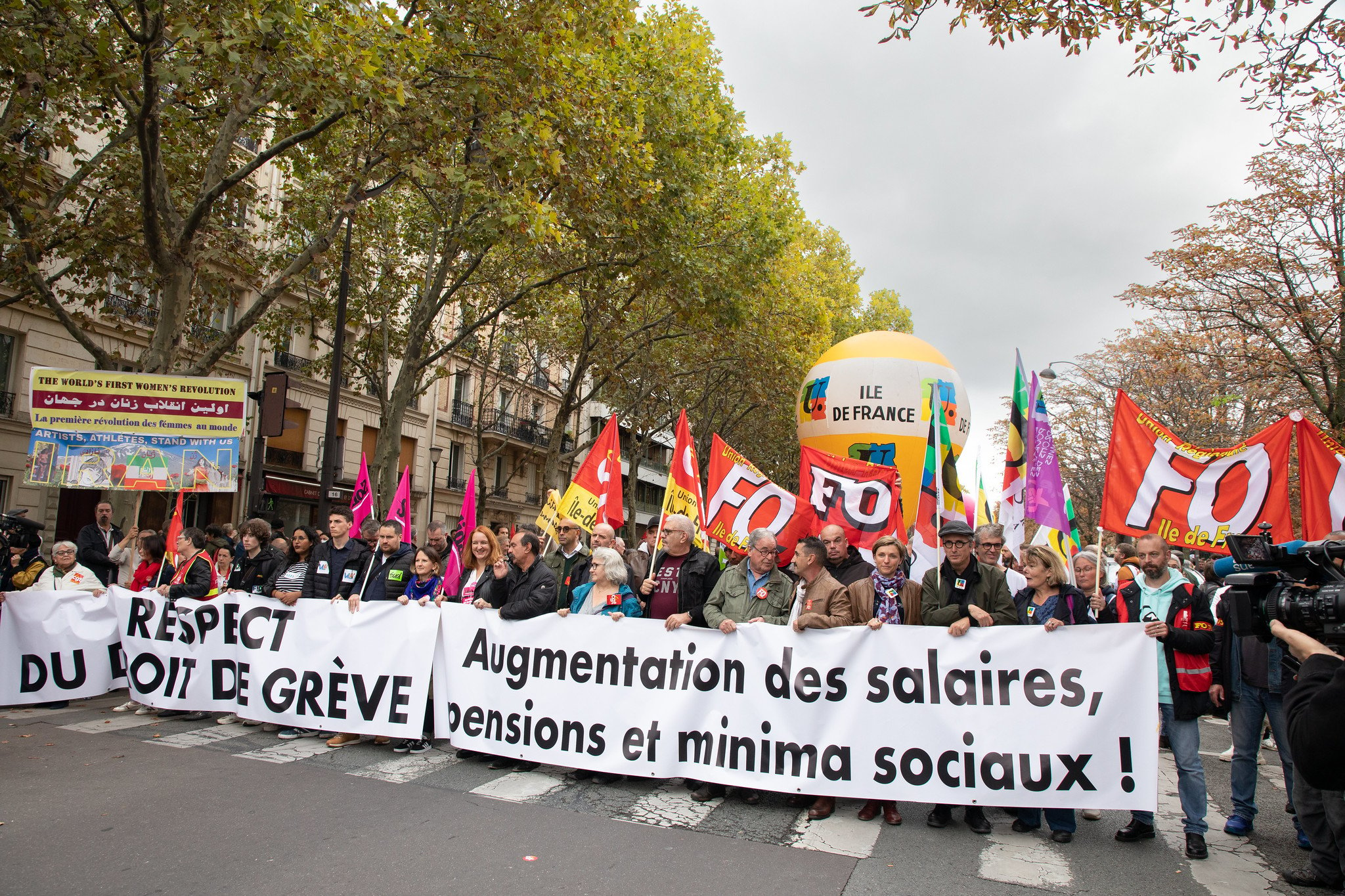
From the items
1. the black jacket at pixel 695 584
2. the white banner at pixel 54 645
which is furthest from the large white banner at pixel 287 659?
the black jacket at pixel 695 584

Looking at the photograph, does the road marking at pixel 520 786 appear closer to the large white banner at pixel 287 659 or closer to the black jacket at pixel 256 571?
the large white banner at pixel 287 659

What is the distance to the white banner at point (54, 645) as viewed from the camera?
786 centimetres

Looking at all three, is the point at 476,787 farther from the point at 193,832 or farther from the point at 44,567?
the point at 44,567

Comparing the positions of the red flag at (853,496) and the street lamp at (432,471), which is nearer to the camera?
the red flag at (853,496)

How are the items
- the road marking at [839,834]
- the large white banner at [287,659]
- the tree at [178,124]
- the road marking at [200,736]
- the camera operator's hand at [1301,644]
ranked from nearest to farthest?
the camera operator's hand at [1301,644]
the road marking at [839,834]
the road marking at [200,736]
the large white banner at [287,659]
the tree at [178,124]

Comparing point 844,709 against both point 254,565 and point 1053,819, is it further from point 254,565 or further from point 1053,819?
point 254,565

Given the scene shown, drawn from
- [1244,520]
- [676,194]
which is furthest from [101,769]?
[676,194]

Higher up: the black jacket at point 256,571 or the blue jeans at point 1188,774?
the black jacket at point 256,571

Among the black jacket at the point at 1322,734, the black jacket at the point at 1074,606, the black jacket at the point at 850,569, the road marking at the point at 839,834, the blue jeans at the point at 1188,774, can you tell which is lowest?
the road marking at the point at 839,834

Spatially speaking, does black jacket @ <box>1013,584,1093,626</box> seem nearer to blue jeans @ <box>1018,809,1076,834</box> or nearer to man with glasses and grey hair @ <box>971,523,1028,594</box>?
man with glasses and grey hair @ <box>971,523,1028,594</box>

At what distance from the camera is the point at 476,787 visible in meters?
5.78

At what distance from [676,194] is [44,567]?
12.0 meters

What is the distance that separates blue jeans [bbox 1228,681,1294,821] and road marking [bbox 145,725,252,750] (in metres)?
7.14

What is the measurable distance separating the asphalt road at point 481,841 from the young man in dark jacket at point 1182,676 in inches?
6.1
